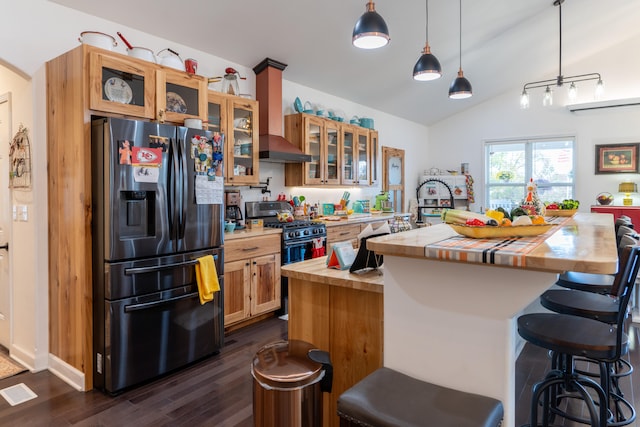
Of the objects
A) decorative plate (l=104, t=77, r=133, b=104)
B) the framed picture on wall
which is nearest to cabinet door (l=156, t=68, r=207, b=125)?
decorative plate (l=104, t=77, r=133, b=104)

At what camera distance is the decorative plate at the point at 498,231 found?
1551 mm

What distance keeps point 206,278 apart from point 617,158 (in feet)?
23.6

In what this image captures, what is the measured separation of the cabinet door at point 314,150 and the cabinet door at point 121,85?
2183 millimetres

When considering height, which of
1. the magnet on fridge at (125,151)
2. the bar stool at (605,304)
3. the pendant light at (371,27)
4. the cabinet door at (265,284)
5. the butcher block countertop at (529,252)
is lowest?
the cabinet door at (265,284)

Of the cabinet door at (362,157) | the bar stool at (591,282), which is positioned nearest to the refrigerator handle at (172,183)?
the bar stool at (591,282)

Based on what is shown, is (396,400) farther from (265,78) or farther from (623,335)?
(265,78)

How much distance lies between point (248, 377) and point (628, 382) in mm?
2570

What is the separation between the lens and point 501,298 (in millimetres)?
1307

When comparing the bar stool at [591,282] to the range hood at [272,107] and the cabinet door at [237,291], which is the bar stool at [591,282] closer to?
the cabinet door at [237,291]

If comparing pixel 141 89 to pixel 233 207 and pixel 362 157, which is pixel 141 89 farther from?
pixel 362 157

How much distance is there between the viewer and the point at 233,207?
405 centimetres

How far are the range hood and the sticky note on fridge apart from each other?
2.36m

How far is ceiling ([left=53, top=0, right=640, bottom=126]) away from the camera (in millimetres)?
3324

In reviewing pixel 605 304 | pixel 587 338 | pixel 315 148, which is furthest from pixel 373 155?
pixel 587 338
